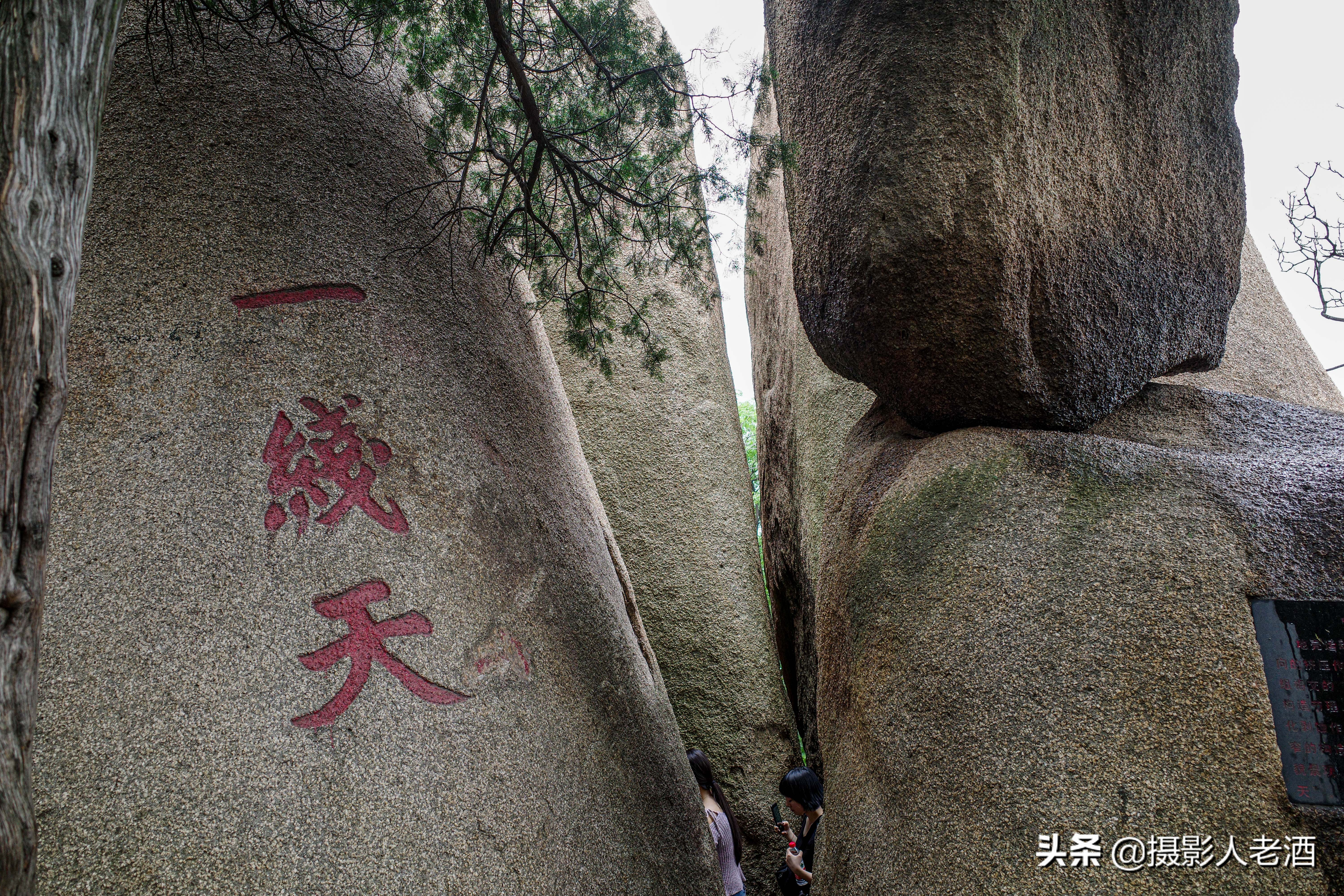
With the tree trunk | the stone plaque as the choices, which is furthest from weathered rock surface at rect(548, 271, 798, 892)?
the tree trunk

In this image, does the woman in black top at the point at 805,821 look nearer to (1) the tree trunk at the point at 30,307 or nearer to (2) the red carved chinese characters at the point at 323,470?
(2) the red carved chinese characters at the point at 323,470

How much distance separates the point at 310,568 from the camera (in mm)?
2846

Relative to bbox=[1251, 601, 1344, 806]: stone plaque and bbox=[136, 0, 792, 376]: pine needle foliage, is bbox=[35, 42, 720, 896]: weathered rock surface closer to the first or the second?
bbox=[136, 0, 792, 376]: pine needle foliage

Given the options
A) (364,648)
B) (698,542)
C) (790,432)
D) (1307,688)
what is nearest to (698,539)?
(698,542)

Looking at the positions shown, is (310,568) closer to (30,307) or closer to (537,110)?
(30,307)

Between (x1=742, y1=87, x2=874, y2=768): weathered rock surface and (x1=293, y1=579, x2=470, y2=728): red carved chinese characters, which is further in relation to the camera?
(x1=742, y1=87, x2=874, y2=768): weathered rock surface

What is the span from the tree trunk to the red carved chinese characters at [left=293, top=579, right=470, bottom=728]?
1330 millimetres

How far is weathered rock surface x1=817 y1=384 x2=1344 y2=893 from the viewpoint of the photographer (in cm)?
247

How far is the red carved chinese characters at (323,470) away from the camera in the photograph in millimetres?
2947

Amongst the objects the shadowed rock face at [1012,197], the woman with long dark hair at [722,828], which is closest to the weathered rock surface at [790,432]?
the woman with long dark hair at [722,828]

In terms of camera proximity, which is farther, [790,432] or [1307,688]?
[790,432]

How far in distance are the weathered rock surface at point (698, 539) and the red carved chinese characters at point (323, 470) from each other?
320cm

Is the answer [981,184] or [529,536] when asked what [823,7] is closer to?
[981,184]

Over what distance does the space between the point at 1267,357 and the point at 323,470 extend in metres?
6.61
